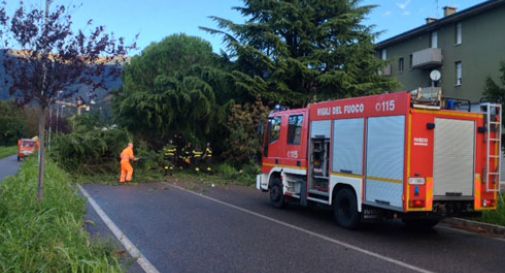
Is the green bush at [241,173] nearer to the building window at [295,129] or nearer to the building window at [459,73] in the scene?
the building window at [295,129]

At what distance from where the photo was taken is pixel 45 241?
5590 mm

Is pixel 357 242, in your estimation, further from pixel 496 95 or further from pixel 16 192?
pixel 496 95

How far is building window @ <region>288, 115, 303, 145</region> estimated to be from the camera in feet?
44.5

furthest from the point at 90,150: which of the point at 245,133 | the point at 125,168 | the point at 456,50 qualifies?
the point at 456,50

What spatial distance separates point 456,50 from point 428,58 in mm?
1981

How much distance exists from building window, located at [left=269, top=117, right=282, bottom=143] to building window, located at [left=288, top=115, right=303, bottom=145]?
2.12 feet

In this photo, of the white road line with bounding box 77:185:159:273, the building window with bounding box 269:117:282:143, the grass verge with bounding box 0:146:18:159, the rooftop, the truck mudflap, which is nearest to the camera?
the white road line with bounding box 77:185:159:273

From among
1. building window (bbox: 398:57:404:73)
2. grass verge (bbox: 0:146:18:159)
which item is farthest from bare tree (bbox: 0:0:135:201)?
grass verge (bbox: 0:146:18:159)

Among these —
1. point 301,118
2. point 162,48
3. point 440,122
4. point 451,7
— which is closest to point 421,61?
point 451,7

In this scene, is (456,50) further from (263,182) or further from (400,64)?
(263,182)

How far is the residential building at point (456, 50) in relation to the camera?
34438 millimetres

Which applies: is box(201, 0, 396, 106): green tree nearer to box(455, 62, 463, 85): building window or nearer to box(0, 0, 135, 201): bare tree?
box(455, 62, 463, 85): building window

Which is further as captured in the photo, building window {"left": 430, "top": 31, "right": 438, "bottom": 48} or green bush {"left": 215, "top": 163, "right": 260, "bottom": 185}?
building window {"left": 430, "top": 31, "right": 438, "bottom": 48}

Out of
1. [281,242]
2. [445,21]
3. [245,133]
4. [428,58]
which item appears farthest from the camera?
[428,58]
